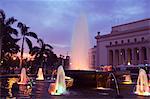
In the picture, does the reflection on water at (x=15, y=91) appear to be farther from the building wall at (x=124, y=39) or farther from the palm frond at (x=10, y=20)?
the building wall at (x=124, y=39)

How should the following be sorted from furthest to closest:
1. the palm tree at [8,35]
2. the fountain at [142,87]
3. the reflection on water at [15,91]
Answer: the palm tree at [8,35]
the fountain at [142,87]
the reflection on water at [15,91]

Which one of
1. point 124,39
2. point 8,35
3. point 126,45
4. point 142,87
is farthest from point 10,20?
point 124,39

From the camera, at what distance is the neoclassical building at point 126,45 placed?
91.6 meters

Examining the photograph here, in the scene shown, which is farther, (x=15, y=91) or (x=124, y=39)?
(x=124, y=39)

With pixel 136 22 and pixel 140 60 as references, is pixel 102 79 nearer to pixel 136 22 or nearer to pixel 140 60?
pixel 140 60

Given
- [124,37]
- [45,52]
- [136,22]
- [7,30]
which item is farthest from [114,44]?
[7,30]

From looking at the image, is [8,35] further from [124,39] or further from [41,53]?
[124,39]

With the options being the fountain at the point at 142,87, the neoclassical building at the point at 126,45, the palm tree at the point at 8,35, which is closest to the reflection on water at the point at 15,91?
the fountain at the point at 142,87

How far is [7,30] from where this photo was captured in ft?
139

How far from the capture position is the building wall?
92.4 m

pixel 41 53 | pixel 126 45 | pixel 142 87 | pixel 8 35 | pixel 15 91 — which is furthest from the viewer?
pixel 126 45

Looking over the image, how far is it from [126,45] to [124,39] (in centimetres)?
596

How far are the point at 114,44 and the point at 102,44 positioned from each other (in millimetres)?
9958

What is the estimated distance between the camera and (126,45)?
97312mm
